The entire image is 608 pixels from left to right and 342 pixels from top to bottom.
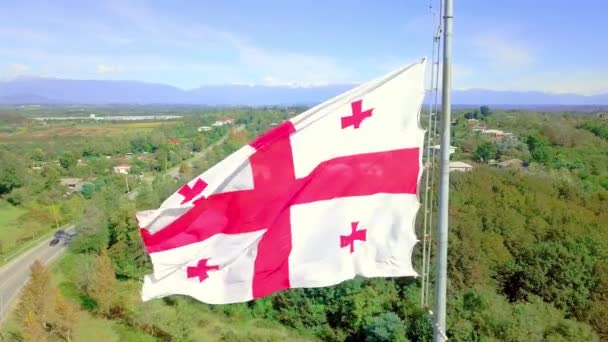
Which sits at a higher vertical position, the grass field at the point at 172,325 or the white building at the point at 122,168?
the white building at the point at 122,168

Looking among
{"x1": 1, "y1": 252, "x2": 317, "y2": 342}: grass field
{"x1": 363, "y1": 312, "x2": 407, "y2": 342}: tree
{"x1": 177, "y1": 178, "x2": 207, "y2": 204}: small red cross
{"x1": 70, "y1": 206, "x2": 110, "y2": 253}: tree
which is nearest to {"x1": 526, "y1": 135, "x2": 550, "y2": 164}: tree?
{"x1": 363, "y1": 312, "x2": 407, "y2": 342}: tree

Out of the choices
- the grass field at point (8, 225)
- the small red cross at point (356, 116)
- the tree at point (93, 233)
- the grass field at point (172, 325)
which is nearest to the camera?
the small red cross at point (356, 116)

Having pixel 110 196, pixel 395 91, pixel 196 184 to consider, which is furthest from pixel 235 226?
pixel 110 196

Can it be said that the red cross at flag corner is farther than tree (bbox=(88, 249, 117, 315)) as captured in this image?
No

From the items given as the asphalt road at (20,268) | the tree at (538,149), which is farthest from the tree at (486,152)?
the asphalt road at (20,268)

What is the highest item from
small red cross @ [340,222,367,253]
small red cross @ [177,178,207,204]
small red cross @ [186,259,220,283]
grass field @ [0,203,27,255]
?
small red cross @ [177,178,207,204]

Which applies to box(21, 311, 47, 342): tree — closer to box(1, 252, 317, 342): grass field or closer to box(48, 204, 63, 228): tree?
box(1, 252, 317, 342): grass field

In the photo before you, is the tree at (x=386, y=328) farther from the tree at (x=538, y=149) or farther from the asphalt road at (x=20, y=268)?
the tree at (x=538, y=149)
